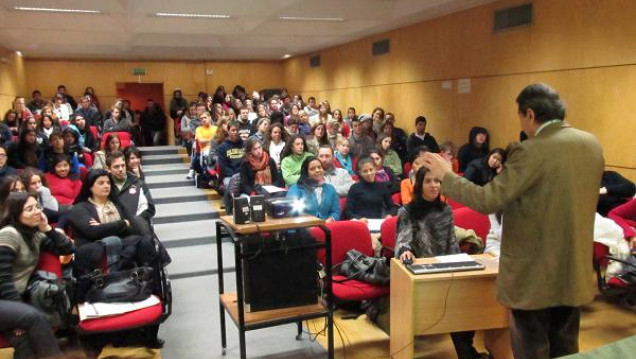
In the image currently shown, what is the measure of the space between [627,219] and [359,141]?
3.98 metres

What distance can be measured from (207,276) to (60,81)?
10191 millimetres

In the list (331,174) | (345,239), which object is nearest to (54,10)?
(331,174)

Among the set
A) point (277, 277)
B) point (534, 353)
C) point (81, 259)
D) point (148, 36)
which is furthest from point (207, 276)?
point (148, 36)

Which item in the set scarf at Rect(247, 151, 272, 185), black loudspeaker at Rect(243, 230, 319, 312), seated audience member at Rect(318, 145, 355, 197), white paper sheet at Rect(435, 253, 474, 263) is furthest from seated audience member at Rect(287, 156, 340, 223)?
white paper sheet at Rect(435, 253, 474, 263)

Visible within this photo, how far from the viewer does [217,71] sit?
14.1m

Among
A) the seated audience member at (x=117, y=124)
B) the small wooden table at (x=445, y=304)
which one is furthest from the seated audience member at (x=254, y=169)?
the seated audience member at (x=117, y=124)

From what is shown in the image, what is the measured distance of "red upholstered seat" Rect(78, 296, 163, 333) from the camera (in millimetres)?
2871

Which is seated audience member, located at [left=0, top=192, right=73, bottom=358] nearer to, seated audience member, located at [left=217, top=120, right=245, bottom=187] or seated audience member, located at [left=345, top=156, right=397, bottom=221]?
seated audience member, located at [left=345, top=156, right=397, bottom=221]

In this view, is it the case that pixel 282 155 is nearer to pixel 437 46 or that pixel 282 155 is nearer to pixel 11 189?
pixel 11 189

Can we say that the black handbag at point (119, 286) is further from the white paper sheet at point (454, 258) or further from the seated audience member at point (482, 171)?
the seated audience member at point (482, 171)

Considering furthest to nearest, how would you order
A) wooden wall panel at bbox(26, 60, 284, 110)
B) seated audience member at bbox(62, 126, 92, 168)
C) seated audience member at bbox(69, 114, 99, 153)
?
wooden wall panel at bbox(26, 60, 284, 110) < seated audience member at bbox(69, 114, 99, 153) < seated audience member at bbox(62, 126, 92, 168)

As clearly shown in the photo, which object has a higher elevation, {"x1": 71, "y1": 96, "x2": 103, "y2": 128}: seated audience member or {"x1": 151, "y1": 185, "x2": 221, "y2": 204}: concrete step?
{"x1": 71, "y1": 96, "x2": 103, "y2": 128}: seated audience member

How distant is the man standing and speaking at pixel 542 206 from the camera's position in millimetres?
1964

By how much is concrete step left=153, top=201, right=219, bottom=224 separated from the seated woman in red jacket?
3.63ft
